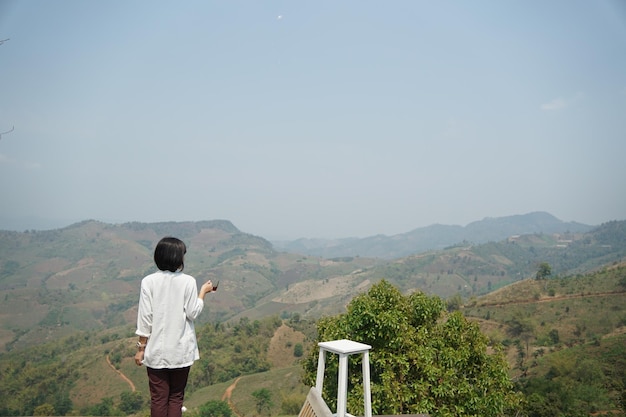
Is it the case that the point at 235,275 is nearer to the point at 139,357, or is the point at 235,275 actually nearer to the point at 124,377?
the point at 124,377

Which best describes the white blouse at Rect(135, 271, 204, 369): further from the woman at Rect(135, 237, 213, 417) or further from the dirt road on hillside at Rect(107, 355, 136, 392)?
the dirt road on hillside at Rect(107, 355, 136, 392)

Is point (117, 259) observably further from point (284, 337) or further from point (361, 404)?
point (361, 404)

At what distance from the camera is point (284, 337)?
6116 cm

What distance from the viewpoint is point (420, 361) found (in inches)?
287

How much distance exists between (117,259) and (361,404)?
569 ft

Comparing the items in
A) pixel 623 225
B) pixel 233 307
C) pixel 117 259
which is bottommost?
pixel 233 307

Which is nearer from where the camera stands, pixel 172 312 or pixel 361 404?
pixel 172 312

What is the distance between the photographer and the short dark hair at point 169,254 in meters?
2.46

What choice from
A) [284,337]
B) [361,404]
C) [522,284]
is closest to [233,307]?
[284,337]

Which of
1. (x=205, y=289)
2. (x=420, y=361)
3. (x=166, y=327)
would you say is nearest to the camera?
(x=166, y=327)

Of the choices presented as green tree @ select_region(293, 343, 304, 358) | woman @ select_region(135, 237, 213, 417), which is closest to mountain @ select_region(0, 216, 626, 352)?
green tree @ select_region(293, 343, 304, 358)

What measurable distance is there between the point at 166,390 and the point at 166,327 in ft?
1.25

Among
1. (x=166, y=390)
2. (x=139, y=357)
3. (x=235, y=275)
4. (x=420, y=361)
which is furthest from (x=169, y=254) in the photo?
(x=235, y=275)

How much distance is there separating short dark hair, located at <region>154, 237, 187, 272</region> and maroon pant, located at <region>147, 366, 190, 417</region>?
578mm
